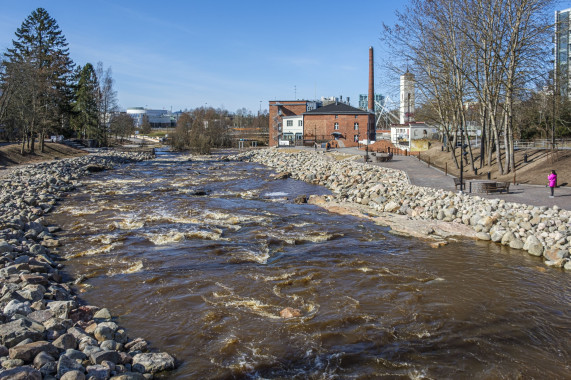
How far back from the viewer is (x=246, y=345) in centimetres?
752

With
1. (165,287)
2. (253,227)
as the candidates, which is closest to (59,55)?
(253,227)

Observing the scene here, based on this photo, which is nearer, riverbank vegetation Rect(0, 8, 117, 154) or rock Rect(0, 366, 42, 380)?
Result: rock Rect(0, 366, 42, 380)

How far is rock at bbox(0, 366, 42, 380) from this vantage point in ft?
17.8

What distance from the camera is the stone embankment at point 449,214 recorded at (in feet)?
42.8

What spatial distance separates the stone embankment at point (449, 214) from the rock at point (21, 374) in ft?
37.9

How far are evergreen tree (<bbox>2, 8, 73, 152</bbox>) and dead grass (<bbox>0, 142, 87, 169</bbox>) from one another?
150 cm

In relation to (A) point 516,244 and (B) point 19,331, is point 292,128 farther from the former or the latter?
(B) point 19,331

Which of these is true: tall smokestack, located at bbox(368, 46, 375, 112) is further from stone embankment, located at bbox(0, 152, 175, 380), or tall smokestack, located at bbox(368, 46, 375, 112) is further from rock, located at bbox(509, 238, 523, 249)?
stone embankment, located at bbox(0, 152, 175, 380)

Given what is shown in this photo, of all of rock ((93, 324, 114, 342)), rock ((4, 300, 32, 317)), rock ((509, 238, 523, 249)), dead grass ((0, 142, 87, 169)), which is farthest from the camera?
dead grass ((0, 142, 87, 169))

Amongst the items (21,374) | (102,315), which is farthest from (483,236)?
(21,374)

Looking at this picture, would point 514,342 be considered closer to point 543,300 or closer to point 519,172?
point 543,300

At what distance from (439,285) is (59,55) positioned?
201 feet

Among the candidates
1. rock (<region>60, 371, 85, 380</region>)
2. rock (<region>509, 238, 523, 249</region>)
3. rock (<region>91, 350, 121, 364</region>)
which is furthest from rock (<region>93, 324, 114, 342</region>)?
rock (<region>509, 238, 523, 249</region>)

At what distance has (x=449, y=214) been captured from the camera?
54.5ft
